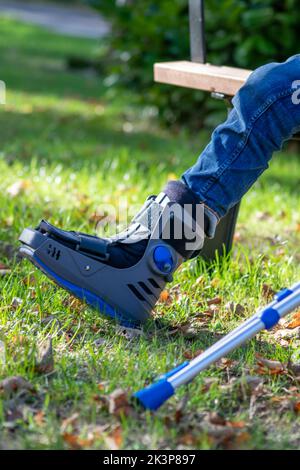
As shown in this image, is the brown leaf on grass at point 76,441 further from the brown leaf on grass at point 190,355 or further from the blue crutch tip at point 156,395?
the brown leaf on grass at point 190,355

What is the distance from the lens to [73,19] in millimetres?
17578

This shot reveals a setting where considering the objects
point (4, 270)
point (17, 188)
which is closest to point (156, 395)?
point (4, 270)

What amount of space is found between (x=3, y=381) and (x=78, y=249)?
21.7 inches

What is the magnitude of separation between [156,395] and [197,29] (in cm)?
183

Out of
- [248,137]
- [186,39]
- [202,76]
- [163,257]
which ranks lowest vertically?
[163,257]

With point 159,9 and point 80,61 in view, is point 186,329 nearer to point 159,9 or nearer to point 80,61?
point 159,9

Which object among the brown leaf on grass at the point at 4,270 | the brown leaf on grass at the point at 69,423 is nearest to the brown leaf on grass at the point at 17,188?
the brown leaf on grass at the point at 4,270

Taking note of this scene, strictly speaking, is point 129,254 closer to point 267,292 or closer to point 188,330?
point 188,330

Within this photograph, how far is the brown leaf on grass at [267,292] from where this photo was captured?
10.1 ft

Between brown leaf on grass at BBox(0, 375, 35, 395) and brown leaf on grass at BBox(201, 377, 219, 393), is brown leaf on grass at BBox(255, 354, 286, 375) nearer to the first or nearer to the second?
brown leaf on grass at BBox(201, 377, 219, 393)

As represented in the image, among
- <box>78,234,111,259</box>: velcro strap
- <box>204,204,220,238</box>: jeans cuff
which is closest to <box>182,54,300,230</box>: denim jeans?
<box>204,204,220,238</box>: jeans cuff

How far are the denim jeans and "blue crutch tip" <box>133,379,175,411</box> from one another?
64 cm

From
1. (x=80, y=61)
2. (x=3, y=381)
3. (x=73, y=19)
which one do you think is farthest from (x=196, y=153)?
(x=73, y=19)

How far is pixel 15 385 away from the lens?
223cm
